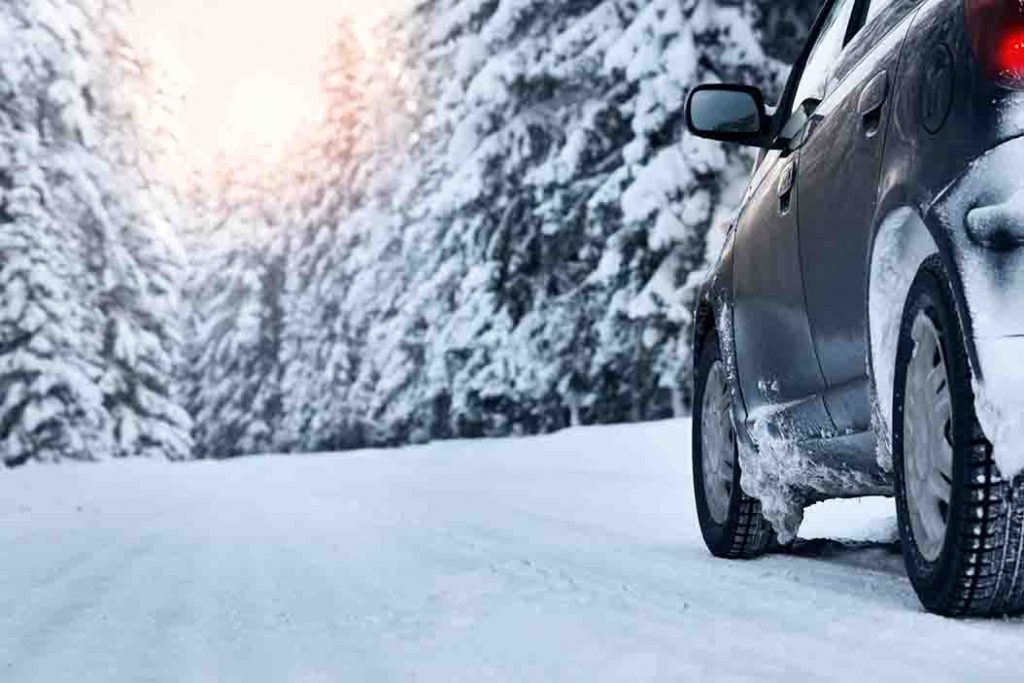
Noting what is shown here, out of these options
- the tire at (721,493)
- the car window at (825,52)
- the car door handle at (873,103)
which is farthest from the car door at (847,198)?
the tire at (721,493)

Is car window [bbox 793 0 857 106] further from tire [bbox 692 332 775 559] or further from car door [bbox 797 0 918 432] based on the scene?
tire [bbox 692 332 775 559]

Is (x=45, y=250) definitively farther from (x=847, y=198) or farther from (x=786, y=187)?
(x=847, y=198)

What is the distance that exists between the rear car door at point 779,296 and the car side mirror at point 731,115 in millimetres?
127

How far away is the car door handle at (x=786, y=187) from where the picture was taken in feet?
14.8

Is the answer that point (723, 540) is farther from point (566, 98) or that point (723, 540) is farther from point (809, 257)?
point (566, 98)

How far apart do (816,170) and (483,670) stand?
1.94 meters

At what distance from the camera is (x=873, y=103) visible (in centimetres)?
370

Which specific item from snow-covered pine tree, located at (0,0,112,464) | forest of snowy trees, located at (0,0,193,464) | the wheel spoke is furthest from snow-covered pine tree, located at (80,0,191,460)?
the wheel spoke

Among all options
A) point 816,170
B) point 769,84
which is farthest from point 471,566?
point 769,84

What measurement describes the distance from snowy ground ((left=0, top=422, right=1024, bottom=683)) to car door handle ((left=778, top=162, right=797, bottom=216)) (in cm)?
120

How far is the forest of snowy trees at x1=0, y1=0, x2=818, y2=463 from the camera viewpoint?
18938mm

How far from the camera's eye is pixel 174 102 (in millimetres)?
31828

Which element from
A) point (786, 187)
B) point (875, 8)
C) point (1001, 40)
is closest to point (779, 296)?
point (786, 187)

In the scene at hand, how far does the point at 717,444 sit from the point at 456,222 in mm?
22283
